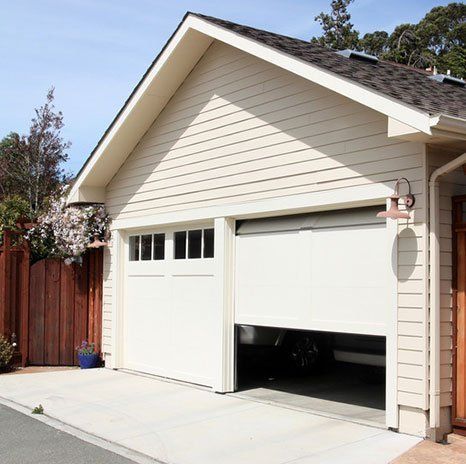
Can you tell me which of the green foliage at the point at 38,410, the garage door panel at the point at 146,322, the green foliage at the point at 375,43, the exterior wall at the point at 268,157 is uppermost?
the green foliage at the point at 375,43

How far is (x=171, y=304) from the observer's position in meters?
10.7

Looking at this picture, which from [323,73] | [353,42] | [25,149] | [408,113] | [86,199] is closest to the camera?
[408,113]

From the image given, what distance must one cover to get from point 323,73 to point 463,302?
2879 mm

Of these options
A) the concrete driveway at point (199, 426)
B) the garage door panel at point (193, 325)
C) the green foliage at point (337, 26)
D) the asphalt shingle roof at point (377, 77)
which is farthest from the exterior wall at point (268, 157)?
the green foliage at point (337, 26)

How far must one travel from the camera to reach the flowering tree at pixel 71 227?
39.5 feet

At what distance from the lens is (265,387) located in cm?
991

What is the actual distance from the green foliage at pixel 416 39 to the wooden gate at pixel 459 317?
84.2 feet

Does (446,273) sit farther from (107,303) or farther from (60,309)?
(60,309)

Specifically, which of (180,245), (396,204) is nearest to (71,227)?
(180,245)

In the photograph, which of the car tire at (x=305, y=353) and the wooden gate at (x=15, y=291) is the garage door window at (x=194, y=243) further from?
the wooden gate at (x=15, y=291)

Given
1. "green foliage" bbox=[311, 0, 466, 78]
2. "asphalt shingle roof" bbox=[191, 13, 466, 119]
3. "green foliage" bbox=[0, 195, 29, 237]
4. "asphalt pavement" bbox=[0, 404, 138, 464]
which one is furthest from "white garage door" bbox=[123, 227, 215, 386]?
"green foliage" bbox=[311, 0, 466, 78]

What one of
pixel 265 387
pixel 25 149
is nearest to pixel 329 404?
pixel 265 387

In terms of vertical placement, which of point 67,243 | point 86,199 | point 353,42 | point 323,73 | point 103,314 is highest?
point 353,42

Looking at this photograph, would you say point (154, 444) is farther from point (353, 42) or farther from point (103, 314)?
point (353, 42)
